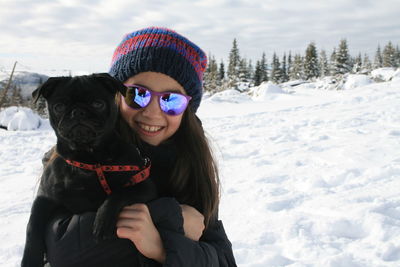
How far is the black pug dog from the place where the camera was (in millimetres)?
1854

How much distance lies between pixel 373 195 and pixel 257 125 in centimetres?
655

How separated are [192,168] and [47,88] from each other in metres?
1.26

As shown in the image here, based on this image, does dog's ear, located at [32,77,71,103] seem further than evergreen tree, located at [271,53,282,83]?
No

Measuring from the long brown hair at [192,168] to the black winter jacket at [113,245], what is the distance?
52 centimetres

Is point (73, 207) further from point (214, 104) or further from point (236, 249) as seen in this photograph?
point (214, 104)

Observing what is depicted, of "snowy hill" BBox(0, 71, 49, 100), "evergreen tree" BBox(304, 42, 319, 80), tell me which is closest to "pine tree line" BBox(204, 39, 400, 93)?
"evergreen tree" BBox(304, 42, 319, 80)

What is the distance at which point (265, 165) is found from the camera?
634cm

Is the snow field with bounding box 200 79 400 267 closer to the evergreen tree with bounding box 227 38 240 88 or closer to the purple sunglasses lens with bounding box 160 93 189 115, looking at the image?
the purple sunglasses lens with bounding box 160 93 189 115

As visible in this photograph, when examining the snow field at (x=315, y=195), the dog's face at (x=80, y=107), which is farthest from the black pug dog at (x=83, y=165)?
the snow field at (x=315, y=195)

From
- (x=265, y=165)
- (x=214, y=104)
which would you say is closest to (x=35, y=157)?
(x=265, y=165)

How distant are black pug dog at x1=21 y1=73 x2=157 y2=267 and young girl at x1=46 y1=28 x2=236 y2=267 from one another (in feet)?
0.45

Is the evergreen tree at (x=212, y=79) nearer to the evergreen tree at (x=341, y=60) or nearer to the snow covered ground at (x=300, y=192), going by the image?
the evergreen tree at (x=341, y=60)

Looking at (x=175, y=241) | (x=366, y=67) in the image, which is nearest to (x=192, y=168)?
(x=175, y=241)

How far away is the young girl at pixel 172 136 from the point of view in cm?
198
